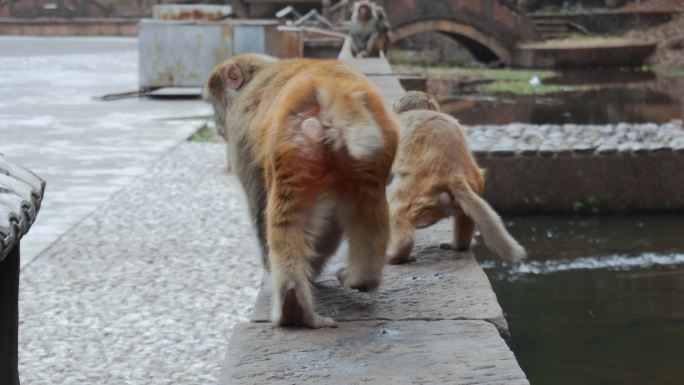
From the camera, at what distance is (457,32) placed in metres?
32.5

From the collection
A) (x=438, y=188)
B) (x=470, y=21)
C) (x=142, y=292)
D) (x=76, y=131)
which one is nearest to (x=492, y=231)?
(x=438, y=188)

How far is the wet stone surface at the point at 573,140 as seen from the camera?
11.1 m

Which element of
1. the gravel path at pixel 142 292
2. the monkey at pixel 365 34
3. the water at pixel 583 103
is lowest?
the water at pixel 583 103

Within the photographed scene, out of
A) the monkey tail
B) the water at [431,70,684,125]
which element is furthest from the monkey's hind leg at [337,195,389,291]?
the water at [431,70,684,125]

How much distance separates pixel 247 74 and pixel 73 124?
10.5 metres

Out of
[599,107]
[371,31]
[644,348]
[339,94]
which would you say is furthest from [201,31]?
[339,94]

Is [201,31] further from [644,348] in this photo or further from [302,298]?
[302,298]

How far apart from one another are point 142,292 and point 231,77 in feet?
9.46

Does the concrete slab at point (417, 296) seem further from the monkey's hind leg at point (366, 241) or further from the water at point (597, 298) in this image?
the water at point (597, 298)

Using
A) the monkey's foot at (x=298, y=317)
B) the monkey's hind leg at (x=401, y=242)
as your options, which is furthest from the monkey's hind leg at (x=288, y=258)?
the monkey's hind leg at (x=401, y=242)

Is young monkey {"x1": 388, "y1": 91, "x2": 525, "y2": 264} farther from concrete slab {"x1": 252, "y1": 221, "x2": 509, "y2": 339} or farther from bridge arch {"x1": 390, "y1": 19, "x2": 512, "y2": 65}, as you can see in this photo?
bridge arch {"x1": 390, "y1": 19, "x2": 512, "y2": 65}

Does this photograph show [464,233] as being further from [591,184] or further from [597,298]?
[591,184]

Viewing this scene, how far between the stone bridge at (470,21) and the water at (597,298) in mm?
21549

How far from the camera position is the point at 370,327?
3.69 metres
